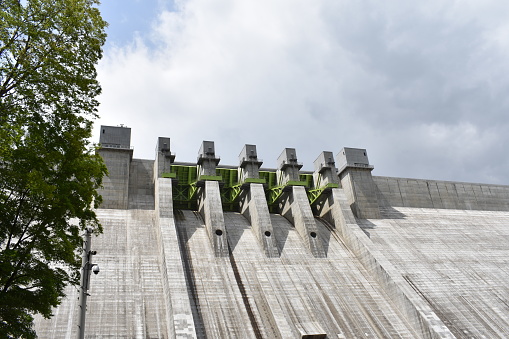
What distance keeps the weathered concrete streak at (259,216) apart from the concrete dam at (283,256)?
145 mm

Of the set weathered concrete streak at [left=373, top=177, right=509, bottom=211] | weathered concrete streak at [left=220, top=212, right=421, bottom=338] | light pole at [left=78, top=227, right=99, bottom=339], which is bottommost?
light pole at [left=78, top=227, right=99, bottom=339]

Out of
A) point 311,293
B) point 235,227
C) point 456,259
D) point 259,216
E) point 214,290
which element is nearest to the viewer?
point 214,290

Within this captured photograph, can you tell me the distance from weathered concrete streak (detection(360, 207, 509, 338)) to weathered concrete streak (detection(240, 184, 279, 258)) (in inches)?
358

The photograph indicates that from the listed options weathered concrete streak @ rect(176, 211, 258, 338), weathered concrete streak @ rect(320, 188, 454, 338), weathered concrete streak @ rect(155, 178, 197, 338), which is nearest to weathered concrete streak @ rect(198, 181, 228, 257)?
weathered concrete streak @ rect(176, 211, 258, 338)

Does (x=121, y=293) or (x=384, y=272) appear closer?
(x=121, y=293)

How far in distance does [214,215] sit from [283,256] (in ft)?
20.0

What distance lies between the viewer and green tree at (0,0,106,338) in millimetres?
9195

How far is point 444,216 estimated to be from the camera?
4159 cm

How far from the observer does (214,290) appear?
24.0m

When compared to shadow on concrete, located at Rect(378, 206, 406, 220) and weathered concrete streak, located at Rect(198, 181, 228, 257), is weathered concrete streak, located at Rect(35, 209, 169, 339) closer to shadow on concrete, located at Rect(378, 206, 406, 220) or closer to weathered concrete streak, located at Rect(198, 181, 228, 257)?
weathered concrete streak, located at Rect(198, 181, 228, 257)

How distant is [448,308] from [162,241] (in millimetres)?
18891

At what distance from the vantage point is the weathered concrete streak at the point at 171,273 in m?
20.0

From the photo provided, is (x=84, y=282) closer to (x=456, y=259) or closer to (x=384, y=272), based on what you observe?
(x=384, y=272)

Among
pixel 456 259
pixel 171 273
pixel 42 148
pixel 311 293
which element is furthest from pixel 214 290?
pixel 456 259
